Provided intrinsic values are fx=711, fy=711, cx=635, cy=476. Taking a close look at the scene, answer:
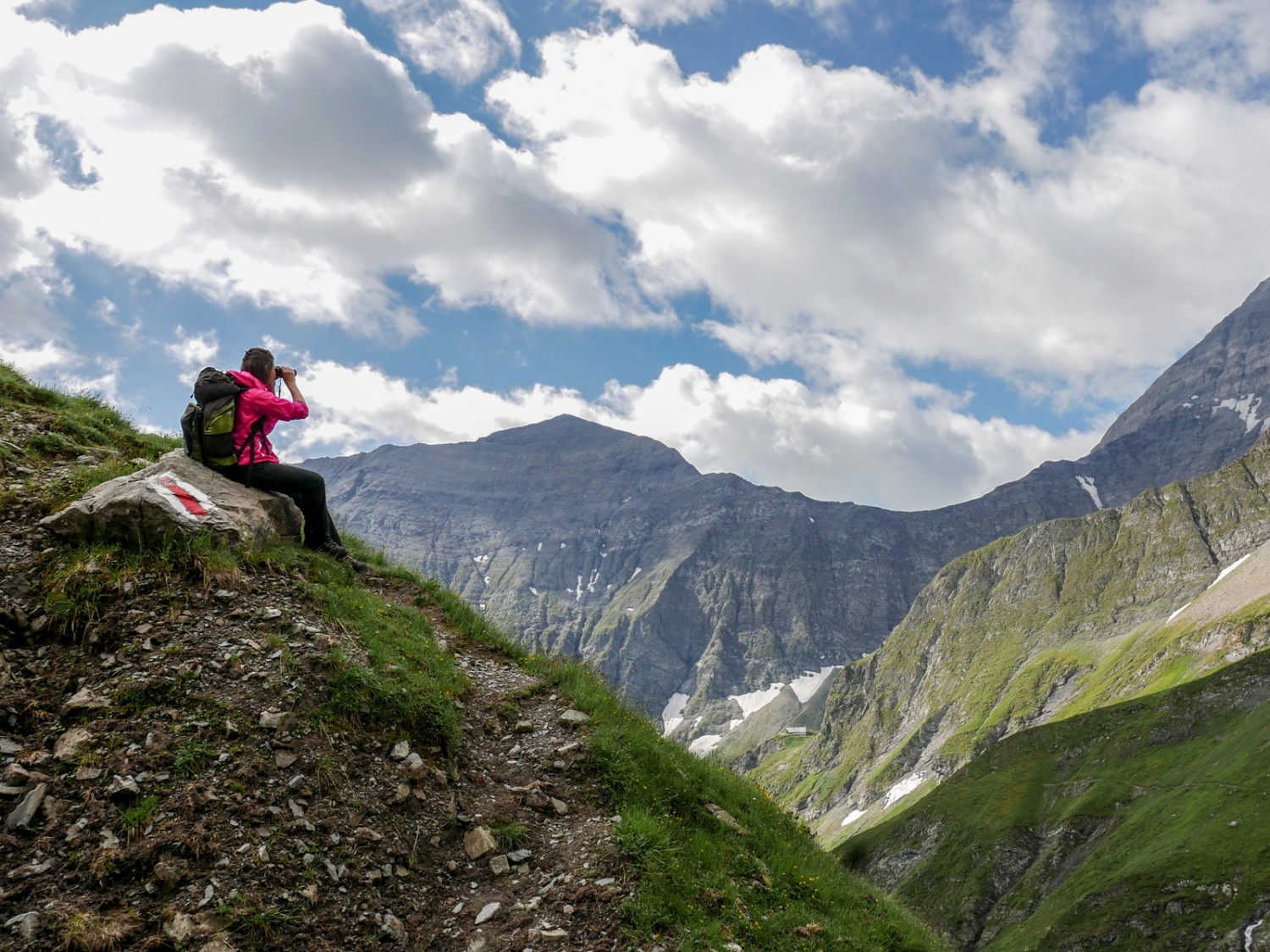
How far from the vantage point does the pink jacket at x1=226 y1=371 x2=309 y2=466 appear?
13.9 m

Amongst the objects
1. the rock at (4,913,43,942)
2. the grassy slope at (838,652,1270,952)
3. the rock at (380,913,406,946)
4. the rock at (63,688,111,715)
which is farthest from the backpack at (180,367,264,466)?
the grassy slope at (838,652,1270,952)

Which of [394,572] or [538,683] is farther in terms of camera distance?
[394,572]

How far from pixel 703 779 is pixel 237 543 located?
9.48 meters

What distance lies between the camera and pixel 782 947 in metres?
9.70

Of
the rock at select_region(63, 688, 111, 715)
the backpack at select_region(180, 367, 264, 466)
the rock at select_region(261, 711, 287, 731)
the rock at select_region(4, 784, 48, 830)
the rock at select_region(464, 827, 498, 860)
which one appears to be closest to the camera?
the rock at select_region(4, 784, 48, 830)

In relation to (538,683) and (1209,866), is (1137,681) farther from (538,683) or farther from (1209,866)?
(538,683)

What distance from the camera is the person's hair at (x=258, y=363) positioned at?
14398 millimetres

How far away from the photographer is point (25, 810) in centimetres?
775

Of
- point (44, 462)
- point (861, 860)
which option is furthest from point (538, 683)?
point (861, 860)

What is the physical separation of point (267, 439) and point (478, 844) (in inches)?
372

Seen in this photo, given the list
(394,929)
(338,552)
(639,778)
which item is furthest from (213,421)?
(639,778)

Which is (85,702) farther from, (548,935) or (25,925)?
(548,935)

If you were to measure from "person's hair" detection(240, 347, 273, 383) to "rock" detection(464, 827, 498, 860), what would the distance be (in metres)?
9.87

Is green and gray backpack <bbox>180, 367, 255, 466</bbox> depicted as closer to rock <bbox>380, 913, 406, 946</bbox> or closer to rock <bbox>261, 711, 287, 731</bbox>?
rock <bbox>261, 711, 287, 731</bbox>
